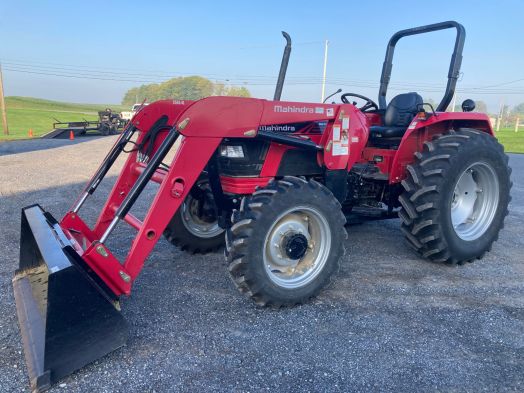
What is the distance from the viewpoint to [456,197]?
4.62 meters

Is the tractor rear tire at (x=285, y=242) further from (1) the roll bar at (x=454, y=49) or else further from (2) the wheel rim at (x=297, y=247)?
(1) the roll bar at (x=454, y=49)

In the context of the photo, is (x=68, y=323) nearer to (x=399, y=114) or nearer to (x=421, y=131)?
(x=421, y=131)

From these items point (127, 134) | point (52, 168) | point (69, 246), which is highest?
point (127, 134)

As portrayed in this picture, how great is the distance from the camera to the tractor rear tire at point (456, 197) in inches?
154

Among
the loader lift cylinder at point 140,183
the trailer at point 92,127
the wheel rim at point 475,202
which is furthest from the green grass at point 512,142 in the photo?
the trailer at point 92,127

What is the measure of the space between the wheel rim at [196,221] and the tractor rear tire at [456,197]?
1.91 metres

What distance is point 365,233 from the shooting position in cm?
539

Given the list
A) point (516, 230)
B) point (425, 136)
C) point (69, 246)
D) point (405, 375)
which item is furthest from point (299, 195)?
point (516, 230)

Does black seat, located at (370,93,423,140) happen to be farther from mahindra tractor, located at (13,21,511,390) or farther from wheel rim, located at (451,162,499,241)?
wheel rim, located at (451,162,499,241)

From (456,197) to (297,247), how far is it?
7.55ft

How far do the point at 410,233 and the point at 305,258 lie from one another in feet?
4.08

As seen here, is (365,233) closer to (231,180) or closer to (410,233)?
(410,233)

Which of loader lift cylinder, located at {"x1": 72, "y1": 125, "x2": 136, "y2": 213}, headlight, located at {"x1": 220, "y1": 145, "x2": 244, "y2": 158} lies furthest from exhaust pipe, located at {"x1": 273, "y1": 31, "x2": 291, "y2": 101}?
loader lift cylinder, located at {"x1": 72, "y1": 125, "x2": 136, "y2": 213}

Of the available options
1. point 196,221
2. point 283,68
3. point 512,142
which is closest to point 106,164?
point 196,221
